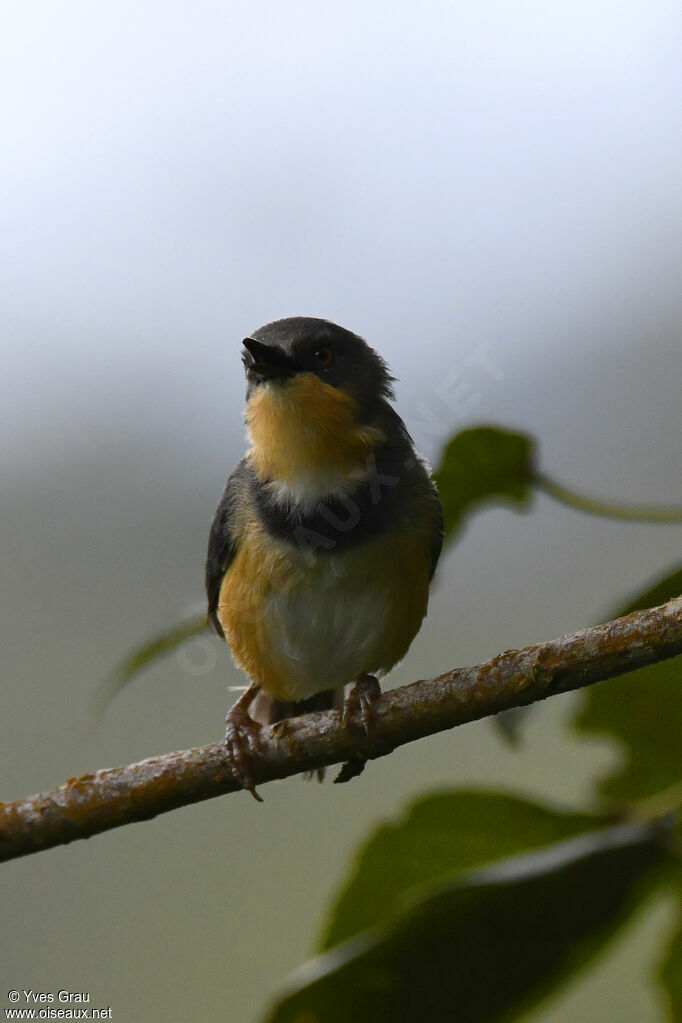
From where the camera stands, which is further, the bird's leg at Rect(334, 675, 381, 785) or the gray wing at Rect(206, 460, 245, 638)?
the gray wing at Rect(206, 460, 245, 638)

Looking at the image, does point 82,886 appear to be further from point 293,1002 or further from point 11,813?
point 293,1002

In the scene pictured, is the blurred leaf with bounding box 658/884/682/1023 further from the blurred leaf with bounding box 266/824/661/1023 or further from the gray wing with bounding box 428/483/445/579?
the gray wing with bounding box 428/483/445/579

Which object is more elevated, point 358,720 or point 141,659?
point 141,659

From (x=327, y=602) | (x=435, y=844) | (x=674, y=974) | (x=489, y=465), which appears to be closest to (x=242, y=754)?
(x=435, y=844)

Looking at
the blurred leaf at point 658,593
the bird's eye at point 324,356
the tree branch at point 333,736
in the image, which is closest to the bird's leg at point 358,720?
the tree branch at point 333,736

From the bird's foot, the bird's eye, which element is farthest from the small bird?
the bird's foot

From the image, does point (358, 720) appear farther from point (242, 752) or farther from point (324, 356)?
point (324, 356)

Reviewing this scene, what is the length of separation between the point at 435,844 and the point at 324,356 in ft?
5.47

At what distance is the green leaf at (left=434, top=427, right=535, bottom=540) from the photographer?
90.7 inches

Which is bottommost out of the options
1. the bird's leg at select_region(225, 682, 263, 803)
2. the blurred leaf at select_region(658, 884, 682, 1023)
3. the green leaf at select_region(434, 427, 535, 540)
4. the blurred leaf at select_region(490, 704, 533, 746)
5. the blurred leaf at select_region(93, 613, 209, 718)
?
the blurred leaf at select_region(658, 884, 682, 1023)

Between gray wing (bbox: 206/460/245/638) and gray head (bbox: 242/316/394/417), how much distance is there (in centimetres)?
31

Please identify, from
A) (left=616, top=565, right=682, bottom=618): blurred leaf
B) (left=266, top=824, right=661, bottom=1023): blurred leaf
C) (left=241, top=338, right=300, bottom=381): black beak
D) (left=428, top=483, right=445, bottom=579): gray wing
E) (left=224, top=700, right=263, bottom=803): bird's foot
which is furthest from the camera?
(left=428, top=483, right=445, bottom=579): gray wing

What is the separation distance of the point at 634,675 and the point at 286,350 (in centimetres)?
153

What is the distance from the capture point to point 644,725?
230cm
